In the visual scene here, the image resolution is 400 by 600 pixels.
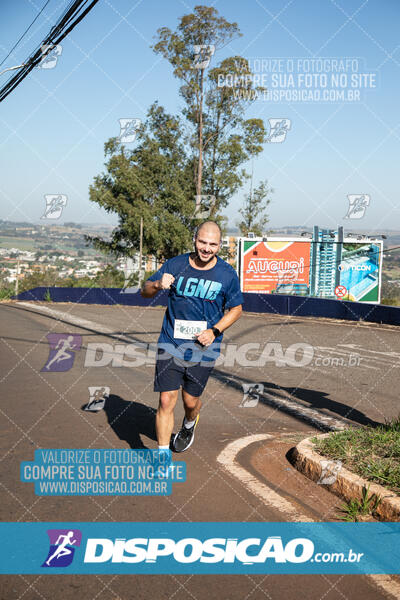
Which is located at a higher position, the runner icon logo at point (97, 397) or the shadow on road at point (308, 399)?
the shadow on road at point (308, 399)

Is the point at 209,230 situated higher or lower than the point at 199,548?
higher

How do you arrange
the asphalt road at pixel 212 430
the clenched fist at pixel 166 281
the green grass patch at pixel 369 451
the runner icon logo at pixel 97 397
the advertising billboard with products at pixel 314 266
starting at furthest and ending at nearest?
the advertising billboard with products at pixel 314 266 → the runner icon logo at pixel 97 397 → the clenched fist at pixel 166 281 → the green grass patch at pixel 369 451 → the asphalt road at pixel 212 430

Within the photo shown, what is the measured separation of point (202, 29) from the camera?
3753 cm

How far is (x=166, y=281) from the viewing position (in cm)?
468

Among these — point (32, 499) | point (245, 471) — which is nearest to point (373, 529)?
point (245, 471)

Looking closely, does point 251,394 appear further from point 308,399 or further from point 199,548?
point 199,548

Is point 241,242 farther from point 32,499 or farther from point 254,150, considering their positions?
point 32,499

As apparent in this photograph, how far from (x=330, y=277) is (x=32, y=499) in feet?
112

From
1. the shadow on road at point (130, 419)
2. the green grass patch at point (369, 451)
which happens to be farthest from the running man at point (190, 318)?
the green grass patch at point (369, 451)

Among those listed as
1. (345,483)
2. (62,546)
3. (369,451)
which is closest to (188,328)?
(345,483)

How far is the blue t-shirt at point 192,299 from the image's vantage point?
481 centimetres

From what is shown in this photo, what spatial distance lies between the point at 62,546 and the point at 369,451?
2.54 metres

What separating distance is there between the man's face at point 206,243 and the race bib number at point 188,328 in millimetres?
513

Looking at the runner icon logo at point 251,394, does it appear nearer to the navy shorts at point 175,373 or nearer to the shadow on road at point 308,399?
the shadow on road at point 308,399
